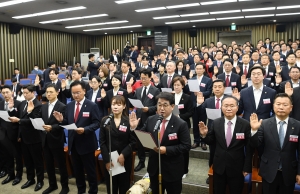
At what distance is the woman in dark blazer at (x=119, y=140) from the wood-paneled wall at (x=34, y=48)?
34.7 feet

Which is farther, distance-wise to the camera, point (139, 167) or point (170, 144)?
point (139, 167)

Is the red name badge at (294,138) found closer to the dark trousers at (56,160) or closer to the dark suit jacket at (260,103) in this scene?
the dark suit jacket at (260,103)

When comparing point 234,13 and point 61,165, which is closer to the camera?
point 61,165

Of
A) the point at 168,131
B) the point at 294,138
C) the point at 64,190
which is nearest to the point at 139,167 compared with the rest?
the point at 64,190

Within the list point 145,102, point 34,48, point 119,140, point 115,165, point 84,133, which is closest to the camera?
point 115,165

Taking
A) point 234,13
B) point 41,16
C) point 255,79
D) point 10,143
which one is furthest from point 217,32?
point 10,143

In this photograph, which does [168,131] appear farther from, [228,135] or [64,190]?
[64,190]

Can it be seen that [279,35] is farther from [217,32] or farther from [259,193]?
[259,193]

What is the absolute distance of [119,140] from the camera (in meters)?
2.70

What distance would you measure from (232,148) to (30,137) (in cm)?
268

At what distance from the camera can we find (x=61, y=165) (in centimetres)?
333

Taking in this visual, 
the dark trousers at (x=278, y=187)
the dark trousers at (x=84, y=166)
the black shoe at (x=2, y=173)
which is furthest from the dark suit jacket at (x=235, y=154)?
the black shoe at (x=2, y=173)

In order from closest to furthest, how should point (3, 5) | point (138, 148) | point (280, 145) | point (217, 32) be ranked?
point (280, 145) < point (138, 148) < point (3, 5) < point (217, 32)

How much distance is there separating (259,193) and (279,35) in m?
11.9
